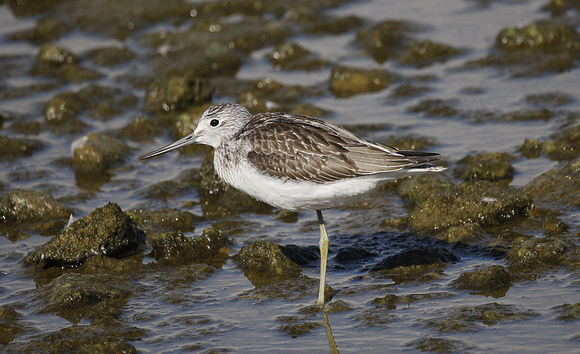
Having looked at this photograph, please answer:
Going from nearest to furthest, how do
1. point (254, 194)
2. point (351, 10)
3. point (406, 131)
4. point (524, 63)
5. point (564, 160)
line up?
point (254, 194) < point (564, 160) < point (406, 131) < point (524, 63) < point (351, 10)

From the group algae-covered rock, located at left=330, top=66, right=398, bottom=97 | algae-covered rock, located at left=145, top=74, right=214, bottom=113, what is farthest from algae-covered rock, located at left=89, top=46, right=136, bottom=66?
algae-covered rock, located at left=330, top=66, right=398, bottom=97

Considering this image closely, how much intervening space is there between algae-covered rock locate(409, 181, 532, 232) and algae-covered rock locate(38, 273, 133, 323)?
354 cm

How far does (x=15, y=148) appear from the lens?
12320 mm

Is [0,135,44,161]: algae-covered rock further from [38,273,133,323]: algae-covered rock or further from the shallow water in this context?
[38,273,133,323]: algae-covered rock

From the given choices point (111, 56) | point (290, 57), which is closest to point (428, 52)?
point (290, 57)

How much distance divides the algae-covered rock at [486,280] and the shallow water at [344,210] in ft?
0.42

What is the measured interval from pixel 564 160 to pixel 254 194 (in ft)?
15.7

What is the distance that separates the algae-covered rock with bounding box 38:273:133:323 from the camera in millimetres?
7625

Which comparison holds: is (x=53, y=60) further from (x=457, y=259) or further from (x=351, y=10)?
(x=457, y=259)

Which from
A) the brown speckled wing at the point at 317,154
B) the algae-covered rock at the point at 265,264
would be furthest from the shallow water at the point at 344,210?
the brown speckled wing at the point at 317,154

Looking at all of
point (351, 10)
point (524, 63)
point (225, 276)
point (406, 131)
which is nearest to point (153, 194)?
point (225, 276)

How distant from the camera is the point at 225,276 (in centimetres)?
838

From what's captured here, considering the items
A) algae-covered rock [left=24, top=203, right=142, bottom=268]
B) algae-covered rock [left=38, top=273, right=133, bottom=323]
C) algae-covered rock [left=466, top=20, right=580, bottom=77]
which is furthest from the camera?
algae-covered rock [left=466, top=20, right=580, bottom=77]

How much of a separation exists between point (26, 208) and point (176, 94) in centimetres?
397
